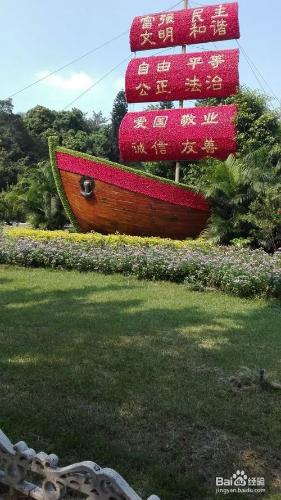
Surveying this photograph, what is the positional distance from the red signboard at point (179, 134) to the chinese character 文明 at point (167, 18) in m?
2.80

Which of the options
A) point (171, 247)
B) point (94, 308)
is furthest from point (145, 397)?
point (171, 247)

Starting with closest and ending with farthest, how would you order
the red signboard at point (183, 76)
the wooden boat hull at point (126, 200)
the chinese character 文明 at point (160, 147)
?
the wooden boat hull at point (126, 200) → the red signboard at point (183, 76) → the chinese character 文明 at point (160, 147)

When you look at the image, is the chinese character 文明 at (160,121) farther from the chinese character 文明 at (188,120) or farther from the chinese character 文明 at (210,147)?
the chinese character 文明 at (210,147)

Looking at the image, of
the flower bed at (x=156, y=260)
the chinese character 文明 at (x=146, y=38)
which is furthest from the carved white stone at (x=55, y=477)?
the chinese character 文明 at (x=146, y=38)

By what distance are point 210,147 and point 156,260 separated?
5.50 m

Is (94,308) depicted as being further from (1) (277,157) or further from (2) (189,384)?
(1) (277,157)

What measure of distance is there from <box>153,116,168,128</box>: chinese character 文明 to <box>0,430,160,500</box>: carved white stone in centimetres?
1268

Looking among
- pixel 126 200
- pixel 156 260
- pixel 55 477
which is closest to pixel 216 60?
pixel 126 200

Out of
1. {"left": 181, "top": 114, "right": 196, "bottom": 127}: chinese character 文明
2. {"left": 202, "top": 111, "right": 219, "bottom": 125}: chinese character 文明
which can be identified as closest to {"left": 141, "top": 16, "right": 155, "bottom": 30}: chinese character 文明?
{"left": 181, "top": 114, "right": 196, "bottom": 127}: chinese character 文明

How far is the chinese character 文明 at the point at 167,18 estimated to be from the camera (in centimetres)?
1432

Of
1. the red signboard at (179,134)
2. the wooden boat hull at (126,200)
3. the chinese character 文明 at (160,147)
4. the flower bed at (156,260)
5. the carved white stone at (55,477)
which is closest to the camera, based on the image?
the carved white stone at (55,477)

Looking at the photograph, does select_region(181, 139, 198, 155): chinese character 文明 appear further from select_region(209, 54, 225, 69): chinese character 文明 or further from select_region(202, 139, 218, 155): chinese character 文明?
select_region(209, 54, 225, 69): chinese character 文明

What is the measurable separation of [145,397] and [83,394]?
48 centimetres

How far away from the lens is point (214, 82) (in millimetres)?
13641
